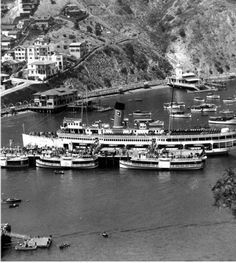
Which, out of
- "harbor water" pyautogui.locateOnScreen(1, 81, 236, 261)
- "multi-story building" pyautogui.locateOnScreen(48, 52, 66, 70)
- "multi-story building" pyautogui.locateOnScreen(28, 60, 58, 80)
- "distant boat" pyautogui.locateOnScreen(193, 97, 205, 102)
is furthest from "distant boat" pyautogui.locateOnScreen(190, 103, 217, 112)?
"harbor water" pyautogui.locateOnScreen(1, 81, 236, 261)

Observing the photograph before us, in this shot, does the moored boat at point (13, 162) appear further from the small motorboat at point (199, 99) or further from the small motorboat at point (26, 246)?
the small motorboat at point (199, 99)

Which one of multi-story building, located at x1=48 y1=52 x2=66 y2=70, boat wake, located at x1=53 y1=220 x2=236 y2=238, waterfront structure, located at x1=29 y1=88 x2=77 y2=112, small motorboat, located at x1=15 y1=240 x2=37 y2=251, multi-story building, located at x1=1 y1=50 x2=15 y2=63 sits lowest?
small motorboat, located at x1=15 y1=240 x2=37 y2=251

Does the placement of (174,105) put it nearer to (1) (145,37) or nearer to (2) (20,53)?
(2) (20,53)

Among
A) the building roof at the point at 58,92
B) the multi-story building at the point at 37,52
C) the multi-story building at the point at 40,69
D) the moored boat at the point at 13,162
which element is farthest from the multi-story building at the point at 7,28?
the moored boat at the point at 13,162

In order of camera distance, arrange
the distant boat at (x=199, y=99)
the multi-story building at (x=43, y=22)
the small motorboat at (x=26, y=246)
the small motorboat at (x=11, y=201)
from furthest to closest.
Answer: the multi-story building at (x=43, y=22) < the distant boat at (x=199, y=99) < the small motorboat at (x=11, y=201) < the small motorboat at (x=26, y=246)

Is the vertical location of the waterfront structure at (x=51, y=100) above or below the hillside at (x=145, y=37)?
below

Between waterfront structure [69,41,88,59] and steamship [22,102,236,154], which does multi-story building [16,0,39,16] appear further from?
steamship [22,102,236,154]

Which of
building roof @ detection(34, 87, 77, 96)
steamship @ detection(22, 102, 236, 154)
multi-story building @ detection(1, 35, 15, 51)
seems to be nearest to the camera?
steamship @ detection(22, 102, 236, 154)
